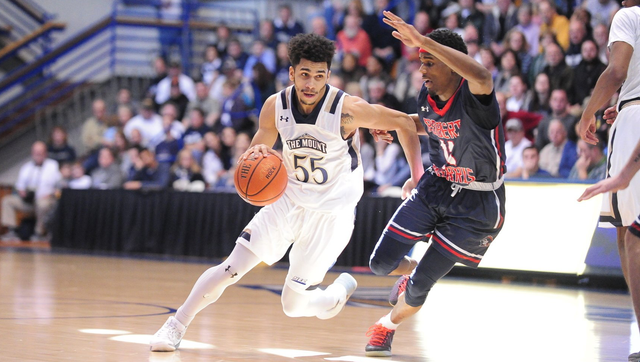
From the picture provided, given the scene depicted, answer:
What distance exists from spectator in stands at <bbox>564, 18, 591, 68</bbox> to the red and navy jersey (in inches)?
265

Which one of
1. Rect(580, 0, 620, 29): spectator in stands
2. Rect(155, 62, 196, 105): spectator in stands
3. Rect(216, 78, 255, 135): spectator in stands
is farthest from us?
Rect(155, 62, 196, 105): spectator in stands

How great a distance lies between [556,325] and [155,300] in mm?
3347

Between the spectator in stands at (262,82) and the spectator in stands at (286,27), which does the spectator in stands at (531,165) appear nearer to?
the spectator in stands at (262,82)

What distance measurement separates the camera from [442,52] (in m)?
4.25

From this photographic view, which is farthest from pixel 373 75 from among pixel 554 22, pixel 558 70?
pixel 558 70

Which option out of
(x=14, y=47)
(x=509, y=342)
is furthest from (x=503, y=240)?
(x=14, y=47)

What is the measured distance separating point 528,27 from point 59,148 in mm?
8990

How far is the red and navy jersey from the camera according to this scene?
461 cm

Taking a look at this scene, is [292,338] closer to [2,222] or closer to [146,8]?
[2,222]

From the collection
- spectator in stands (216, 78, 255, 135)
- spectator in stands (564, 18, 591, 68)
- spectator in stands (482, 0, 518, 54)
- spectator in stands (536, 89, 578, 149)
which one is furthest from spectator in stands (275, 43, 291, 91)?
spectator in stands (536, 89, 578, 149)

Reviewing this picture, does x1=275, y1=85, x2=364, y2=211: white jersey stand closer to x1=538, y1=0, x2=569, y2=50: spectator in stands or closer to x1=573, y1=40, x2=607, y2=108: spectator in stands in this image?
x1=573, y1=40, x2=607, y2=108: spectator in stands

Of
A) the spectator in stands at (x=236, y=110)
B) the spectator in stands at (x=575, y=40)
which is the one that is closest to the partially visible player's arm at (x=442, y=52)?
the spectator in stands at (x=575, y=40)

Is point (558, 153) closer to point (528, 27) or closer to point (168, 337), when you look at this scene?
point (528, 27)

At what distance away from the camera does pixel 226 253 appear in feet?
39.0
